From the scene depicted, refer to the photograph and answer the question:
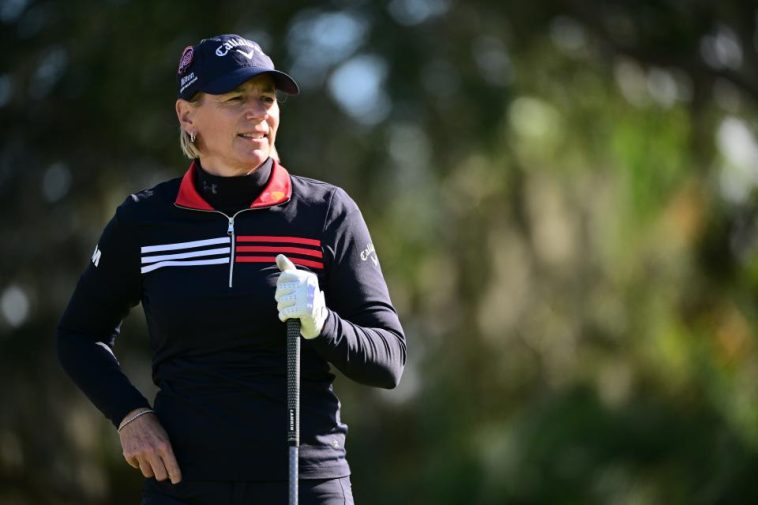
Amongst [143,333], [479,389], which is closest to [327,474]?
[143,333]

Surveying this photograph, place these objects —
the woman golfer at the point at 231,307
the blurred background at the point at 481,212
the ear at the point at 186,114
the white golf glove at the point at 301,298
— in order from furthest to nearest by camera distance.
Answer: the blurred background at the point at 481,212
the ear at the point at 186,114
the woman golfer at the point at 231,307
the white golf glove at the point at 301,298

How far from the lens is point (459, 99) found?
10695 mm

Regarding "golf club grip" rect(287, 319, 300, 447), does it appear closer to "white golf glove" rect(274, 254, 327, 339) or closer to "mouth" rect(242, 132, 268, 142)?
"white golf glove" rect(274, 254, 327, 339)

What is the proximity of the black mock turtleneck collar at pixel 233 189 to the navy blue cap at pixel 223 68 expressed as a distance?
0.68 ft

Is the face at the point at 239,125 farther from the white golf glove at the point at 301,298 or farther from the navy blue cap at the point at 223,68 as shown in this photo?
the white golf glove at the point at 301,298

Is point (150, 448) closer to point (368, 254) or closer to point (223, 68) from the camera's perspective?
point (368, 254)

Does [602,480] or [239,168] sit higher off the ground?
[602,480]

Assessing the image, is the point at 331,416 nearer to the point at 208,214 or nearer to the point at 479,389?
the point at 208,214

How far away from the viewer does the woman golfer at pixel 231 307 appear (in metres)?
3.12

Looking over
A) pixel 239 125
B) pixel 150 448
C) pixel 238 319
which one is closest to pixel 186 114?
pixel 239 125

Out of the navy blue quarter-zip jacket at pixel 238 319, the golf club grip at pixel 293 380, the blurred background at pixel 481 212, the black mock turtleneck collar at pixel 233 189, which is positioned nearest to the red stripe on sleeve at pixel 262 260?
the navy blue quarter-zip jacket at pixel 238 319

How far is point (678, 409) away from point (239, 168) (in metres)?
8.27

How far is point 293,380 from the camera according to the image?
3018 millimetres

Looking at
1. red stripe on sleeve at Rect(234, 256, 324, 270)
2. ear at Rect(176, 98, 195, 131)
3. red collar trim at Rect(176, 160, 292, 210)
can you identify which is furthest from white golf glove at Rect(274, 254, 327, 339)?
ear at Rect(176, 98, 195, 131)
